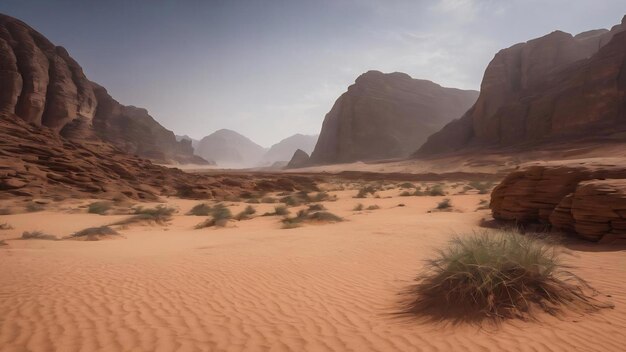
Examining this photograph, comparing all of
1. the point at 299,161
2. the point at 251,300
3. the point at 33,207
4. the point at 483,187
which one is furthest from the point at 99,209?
the point at 299,161

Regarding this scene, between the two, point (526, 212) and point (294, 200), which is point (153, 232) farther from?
point (526, 212)

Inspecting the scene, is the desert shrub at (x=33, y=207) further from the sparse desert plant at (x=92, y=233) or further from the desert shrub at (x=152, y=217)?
the sparse desert plant at (x=92, y=233)

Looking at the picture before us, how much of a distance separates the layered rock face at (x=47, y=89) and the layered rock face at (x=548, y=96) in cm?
6541

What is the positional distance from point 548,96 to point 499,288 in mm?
54447

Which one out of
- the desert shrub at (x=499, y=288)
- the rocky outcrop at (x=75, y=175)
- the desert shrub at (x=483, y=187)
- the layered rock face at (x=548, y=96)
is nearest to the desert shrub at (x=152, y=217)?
the rocky outcrop at (x=75, y=175)

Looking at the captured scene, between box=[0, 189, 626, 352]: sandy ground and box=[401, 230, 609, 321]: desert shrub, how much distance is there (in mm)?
199

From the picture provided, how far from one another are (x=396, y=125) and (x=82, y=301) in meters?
89.6

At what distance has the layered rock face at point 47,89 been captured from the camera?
47812 mm

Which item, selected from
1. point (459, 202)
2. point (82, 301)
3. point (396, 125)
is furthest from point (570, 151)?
point (396, 125)

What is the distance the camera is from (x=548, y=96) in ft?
148

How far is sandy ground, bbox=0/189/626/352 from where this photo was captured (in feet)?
9.29

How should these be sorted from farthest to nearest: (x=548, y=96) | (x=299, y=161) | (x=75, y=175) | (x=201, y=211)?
(x=299, y=161) → (x=548, y=96) → (x=75, y=175) → (x=201, y=211)

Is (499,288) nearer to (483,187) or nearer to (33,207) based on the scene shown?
(33,207)

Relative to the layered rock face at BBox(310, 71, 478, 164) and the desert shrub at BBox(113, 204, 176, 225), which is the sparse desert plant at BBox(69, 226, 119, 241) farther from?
the layered rock face at BBox(310, 71, 478, 164)
